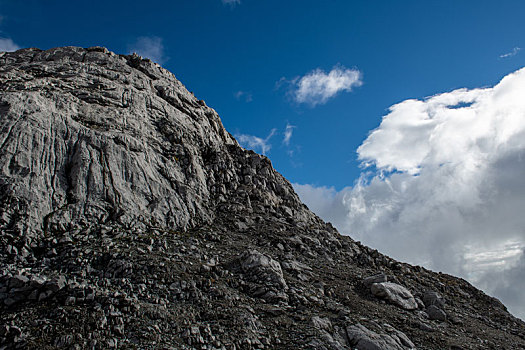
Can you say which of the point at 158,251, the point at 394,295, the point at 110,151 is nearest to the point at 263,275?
the point at 158,251

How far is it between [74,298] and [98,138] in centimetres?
1937

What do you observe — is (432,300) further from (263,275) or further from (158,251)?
(158,251)


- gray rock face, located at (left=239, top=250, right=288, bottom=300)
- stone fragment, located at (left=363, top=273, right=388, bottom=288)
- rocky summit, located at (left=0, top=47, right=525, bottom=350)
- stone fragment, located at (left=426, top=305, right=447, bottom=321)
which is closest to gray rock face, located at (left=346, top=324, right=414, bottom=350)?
rocky summit, located at (left=0, top=47, right=525, bottom=350)

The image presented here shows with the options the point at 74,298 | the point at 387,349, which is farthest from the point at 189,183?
the point at 387,349

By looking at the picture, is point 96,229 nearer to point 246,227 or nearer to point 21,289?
point 21,289

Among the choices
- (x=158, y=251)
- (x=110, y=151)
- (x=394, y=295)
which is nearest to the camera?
(x=158, y=251)

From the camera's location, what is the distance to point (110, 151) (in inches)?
1299

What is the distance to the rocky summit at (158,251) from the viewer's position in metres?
19.2

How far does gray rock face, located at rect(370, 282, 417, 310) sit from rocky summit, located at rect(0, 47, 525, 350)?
17 cm

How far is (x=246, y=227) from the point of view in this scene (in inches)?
1500

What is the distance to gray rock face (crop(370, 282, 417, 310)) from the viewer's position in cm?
2961

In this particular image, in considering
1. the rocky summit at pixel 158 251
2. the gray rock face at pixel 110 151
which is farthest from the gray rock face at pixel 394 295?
the gray rock face at pixel 110 151

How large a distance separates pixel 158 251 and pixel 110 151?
1346 centimetres

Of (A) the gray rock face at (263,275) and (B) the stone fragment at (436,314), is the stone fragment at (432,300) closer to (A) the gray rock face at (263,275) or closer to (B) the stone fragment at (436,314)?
(B) the stone fragment at (436,314)
